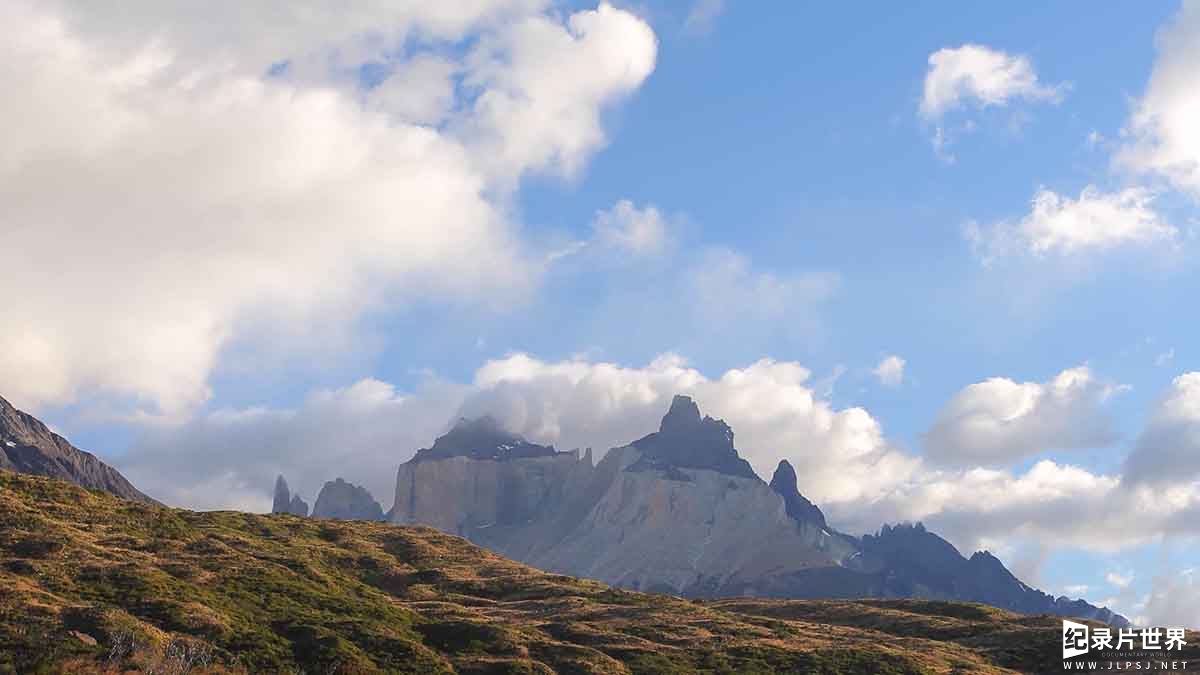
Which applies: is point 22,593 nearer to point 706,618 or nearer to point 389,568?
point 389,568

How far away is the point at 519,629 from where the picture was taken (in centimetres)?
11356

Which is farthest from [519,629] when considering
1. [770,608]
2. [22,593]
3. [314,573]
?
[770,608]

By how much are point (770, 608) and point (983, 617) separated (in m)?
25.5

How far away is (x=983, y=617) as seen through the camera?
148m

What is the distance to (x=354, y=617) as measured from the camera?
109 m

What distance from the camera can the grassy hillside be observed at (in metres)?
91.6

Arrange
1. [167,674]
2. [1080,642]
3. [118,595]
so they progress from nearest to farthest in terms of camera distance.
→ 1. [167,674]
2. [118,595]
3. [1080,642]

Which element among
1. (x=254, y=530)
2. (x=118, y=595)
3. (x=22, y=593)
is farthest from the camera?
(x=254, y=530)

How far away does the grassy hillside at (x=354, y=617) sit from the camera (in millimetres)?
91625

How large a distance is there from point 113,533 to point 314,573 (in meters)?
20.1

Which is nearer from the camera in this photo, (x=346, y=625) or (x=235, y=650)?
(x=235, y=650)

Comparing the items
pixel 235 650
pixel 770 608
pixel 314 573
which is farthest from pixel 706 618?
pixel 235 650

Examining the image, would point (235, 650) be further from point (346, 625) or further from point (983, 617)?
point (983, 617)

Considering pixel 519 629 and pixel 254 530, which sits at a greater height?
pixel 254 530
